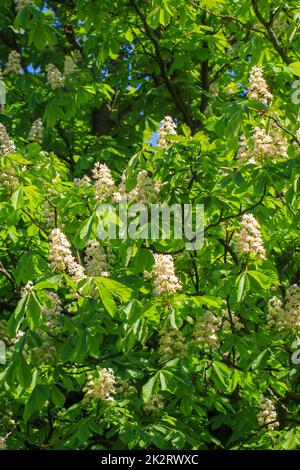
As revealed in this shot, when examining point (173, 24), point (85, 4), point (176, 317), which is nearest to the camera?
point (176, 317)

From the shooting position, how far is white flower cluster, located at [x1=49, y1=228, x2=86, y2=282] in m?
3.76

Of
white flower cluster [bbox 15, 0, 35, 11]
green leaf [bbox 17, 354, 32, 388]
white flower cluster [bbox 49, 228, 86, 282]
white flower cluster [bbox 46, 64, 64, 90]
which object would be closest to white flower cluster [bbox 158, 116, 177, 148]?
white flower cluster [bbox 49, 228, 86, 282]

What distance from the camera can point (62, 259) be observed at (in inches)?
149

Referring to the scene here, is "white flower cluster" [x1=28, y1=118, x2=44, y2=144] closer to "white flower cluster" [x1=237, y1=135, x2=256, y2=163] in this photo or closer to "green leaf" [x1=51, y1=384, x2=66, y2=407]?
"white flower cluster" [x1=237, y1=135, x2=256, y2=163]

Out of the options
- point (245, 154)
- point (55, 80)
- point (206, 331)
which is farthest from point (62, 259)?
point (55, 80)

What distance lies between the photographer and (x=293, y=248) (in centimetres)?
539

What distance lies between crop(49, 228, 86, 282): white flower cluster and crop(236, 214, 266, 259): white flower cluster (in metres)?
0.84

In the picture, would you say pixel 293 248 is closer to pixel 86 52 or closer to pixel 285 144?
pixel 285 144

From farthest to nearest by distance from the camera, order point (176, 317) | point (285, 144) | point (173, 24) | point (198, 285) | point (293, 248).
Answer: point (173, 24) < point (293, 248) < point (198, 285) < point (285, 144) < point (176, 317)

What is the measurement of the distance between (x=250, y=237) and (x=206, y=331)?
0.59m

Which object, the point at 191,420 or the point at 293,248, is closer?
the point at 191,420

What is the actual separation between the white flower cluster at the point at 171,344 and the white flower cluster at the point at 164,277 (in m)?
0.35
